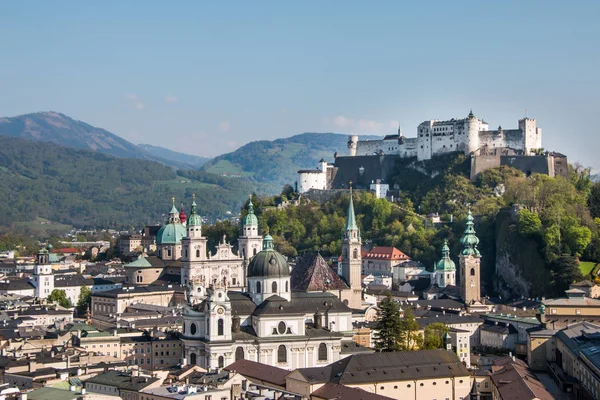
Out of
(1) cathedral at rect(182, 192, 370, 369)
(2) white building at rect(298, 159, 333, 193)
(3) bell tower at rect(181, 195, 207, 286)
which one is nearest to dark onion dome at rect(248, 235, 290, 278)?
(1) cathedral at rect(182, 192, 370, 369)

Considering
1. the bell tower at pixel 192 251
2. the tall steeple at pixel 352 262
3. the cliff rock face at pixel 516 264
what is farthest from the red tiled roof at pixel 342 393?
the bell tower at pixel 192 251

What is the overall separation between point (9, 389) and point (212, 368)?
1340 centimetres

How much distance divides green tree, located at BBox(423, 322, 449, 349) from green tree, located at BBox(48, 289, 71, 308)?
3802 cm

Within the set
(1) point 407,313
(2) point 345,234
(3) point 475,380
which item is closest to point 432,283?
(2) point 345,234

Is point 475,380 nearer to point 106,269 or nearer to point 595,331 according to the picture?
point 595,331

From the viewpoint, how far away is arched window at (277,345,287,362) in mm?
68188

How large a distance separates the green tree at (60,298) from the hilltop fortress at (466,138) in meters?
45.8

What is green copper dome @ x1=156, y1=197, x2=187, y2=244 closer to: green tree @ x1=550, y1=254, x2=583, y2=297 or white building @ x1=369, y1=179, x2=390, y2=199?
white building @ x1=369, y1=179, x2=390, y2=199

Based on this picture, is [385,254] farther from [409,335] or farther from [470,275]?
[409,335]

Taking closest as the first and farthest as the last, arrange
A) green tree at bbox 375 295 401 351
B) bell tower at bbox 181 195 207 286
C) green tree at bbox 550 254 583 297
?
1. green tree at bbox 375 295 401 351
2. green tree at bbox 550 254 583 297
3. bell tower at bbox 181 195 207 286

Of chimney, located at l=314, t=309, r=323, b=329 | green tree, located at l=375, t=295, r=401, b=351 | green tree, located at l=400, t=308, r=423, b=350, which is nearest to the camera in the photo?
chimney, located at l=314, t=309, r=323, b=329

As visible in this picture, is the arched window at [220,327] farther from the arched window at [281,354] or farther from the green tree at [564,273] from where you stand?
the green tree at [564,273]

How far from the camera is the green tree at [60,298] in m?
102

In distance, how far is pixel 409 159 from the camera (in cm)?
13262
